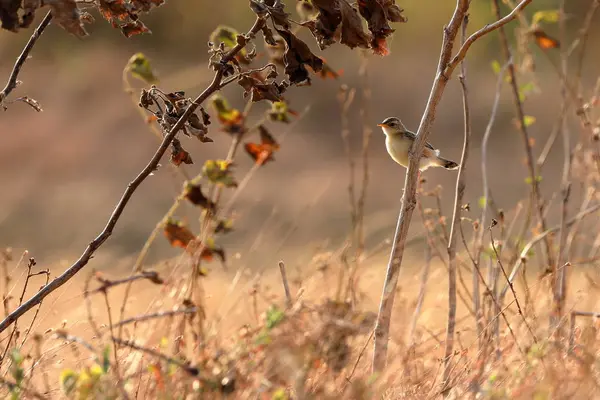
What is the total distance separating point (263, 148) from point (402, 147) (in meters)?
0.68

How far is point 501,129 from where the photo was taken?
9.02 metres

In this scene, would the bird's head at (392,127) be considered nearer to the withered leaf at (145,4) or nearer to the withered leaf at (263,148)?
the withered leaf at (263,148)

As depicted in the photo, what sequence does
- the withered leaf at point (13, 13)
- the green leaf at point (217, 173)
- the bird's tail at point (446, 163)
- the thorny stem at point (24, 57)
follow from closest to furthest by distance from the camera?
the withered leaf at point (13, 13)
the thorny stem at point (24, 57)
the green leaf at point (217, 173)
the bird's tail at point (446, 163)

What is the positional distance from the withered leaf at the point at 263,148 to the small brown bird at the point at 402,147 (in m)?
0.57

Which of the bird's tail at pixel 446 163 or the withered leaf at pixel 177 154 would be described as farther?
the bird's tail at pixel 446 163

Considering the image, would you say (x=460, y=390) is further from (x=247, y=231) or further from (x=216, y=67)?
(x=247, y=231)

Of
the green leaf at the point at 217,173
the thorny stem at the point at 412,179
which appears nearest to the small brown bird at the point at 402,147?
the green leaf at the point at 217,173

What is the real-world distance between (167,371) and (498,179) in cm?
632

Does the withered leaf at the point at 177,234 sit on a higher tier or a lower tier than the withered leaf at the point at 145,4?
higher

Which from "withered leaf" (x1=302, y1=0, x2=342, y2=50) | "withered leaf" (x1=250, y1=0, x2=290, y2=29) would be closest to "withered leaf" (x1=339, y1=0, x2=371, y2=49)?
"withered leaf" (x1=302, y1=0, x2=342, y2=50)

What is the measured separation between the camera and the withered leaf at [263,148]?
311 cm

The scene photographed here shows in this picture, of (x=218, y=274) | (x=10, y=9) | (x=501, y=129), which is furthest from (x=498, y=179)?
(x=10, y=9)

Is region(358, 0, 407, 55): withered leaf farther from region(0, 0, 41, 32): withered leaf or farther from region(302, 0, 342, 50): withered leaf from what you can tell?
region(0, 0, 41, 32): withered leaf

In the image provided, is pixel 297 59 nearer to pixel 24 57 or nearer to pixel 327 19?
pixel 327 19
